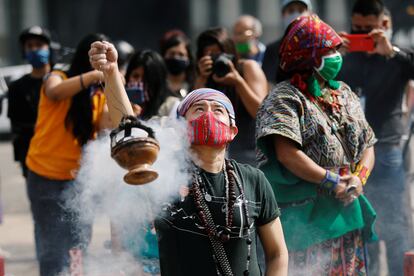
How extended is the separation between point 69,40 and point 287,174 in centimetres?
2320

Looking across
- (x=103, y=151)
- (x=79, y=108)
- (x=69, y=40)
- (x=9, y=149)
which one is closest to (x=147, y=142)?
(x=103, y=151)

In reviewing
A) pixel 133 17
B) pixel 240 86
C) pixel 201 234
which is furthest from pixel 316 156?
pixel 133 17

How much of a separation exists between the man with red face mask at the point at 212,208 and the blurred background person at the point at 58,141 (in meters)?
1.97

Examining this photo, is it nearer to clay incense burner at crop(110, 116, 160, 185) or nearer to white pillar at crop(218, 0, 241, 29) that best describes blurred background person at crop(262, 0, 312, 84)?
clay incense burner at crop(110, 116, 160, 185)

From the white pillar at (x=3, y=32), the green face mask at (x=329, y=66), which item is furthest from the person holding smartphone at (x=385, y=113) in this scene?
the white pillar at (x=3, y=32)

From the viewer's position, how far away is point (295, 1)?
6.75m

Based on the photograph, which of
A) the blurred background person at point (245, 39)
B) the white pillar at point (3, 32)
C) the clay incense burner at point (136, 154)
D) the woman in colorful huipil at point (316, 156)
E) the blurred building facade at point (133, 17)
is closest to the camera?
the clay incense burner at point (136, 154)

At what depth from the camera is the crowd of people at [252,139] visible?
3418mm

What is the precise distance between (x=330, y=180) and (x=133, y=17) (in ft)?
74.6

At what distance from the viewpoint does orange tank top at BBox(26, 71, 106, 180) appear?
5512 mm

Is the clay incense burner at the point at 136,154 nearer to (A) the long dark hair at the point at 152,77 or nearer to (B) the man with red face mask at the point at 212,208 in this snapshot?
(B) the man with red face mask at the point at 212,208

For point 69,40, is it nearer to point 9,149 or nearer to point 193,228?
point 9,149

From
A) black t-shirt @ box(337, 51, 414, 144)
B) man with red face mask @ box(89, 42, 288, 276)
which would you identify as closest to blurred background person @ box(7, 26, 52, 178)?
black t-shirt @ box(337, 51, 414, 144)

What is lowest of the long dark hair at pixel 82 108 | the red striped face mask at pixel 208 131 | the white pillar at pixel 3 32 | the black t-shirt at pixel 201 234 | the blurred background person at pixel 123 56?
the black t-shirt at pixel 201 234
